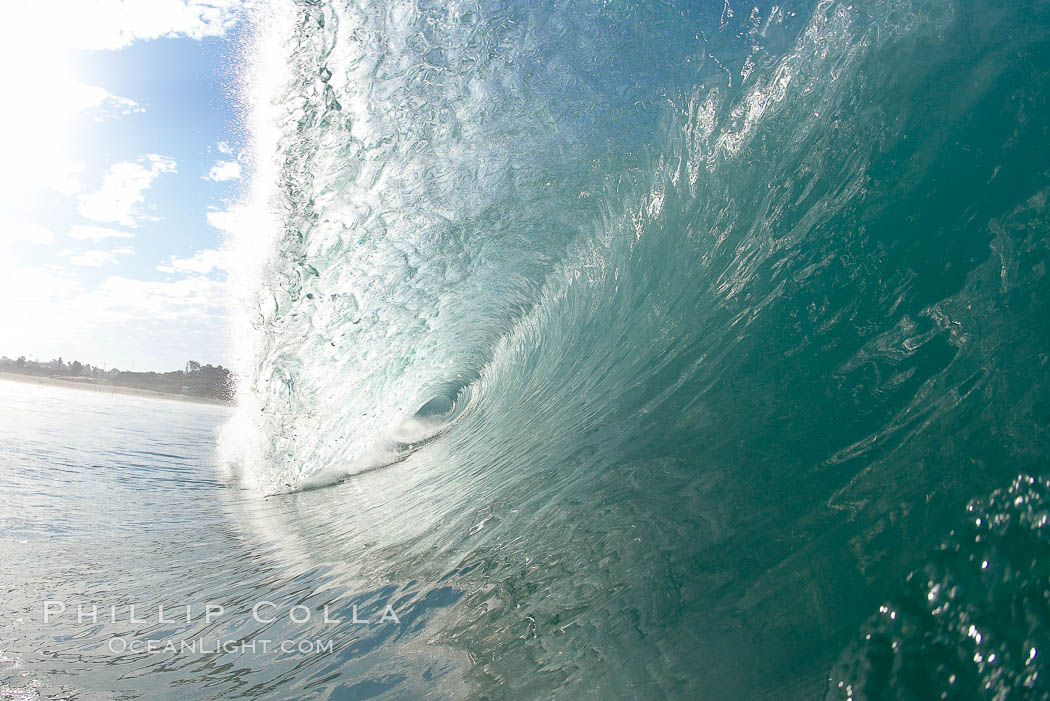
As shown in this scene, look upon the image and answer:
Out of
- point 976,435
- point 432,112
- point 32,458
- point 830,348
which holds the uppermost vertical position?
point 32,458

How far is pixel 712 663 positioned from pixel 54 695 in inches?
105

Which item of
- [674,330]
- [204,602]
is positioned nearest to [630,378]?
[674,330]

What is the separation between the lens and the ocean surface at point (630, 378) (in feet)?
7.83

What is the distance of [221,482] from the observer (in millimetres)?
8938

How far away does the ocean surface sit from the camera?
7.83ft

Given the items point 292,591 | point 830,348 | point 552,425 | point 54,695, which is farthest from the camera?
point 552,425

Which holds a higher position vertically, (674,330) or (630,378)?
(674,330)

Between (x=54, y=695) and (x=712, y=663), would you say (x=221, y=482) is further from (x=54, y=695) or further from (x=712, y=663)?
(x=712, y=663)

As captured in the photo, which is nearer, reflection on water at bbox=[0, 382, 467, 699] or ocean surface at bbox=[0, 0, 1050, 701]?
ocean surface at bbox=[0, 0, 1050, 701]

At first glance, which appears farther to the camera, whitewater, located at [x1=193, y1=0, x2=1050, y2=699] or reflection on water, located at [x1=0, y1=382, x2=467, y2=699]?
reflection on water, located at [x1=0, y1=382, x2=467, y2=699]

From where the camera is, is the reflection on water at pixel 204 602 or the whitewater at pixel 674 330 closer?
the whitewater at pixel 674 330

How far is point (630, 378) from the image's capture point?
4.87 m

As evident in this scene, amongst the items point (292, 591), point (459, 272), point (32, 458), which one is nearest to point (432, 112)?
point (459, 272)

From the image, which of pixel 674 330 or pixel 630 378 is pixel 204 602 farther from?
pixel 674 330
